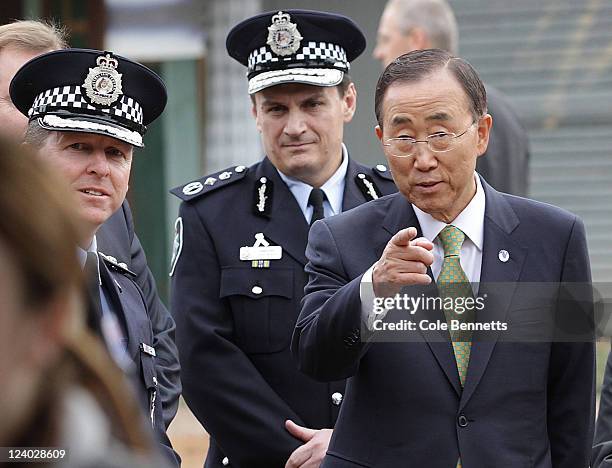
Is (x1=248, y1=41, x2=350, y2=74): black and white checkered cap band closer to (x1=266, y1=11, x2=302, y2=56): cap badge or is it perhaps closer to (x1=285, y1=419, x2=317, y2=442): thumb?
(x1=266, y1=11, x2=302, y2=56): cap badge

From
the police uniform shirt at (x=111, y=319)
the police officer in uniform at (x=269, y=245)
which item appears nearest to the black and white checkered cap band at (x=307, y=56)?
the police officer in uniform at (x=269, y=245)

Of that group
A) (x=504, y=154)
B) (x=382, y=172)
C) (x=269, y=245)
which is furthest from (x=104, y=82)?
(x=504, y=154)

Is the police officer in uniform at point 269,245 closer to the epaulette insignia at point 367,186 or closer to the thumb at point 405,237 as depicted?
the epaulette insignia at point 367,186

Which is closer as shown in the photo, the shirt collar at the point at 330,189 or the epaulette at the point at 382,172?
the shirt collar at the point at 330,189

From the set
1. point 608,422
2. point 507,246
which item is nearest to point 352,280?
point 507,246

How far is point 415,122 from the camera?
9.07 feet

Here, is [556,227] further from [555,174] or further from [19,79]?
[555,174]

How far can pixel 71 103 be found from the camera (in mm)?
3109

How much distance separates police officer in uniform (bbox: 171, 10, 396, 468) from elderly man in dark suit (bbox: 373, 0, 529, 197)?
101cm

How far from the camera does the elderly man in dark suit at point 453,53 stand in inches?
186

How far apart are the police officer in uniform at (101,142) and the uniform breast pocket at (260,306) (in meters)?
0.39

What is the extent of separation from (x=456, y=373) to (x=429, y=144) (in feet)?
1.74

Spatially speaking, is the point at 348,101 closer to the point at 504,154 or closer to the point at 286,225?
the point at 286,225

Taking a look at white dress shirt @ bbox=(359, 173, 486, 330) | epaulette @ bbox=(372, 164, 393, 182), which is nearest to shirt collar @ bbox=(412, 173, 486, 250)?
white dress shirt @ bbox=(359, 173, 486, 330)
